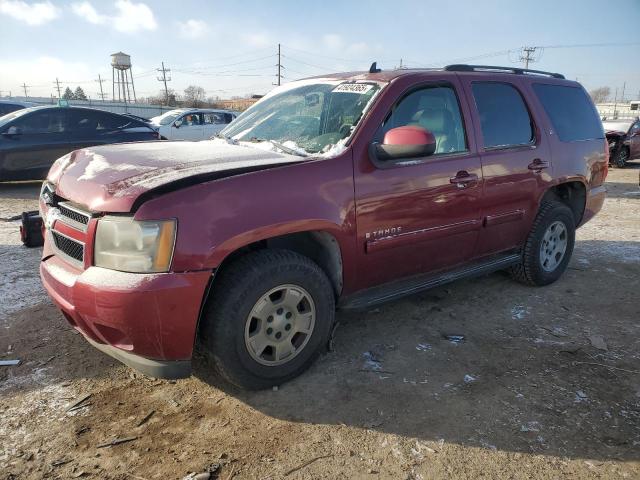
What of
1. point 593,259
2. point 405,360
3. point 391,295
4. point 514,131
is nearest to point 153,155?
point 391,295

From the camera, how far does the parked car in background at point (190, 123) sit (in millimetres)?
16172

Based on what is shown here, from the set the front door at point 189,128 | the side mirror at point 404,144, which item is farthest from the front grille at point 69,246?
the front door at point 189,128

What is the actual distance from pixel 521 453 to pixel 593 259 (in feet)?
12.9

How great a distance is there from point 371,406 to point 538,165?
8.62ft

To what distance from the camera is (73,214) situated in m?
2.66

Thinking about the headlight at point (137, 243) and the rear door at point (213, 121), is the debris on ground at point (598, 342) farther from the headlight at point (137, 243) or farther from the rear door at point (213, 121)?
the rear door at point (213, 121)

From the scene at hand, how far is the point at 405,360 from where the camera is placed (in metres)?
3.23

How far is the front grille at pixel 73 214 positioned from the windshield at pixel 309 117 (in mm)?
1261

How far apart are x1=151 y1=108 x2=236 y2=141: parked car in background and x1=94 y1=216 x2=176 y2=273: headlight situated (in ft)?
47.1

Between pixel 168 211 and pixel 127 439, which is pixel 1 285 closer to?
pixel 127 439

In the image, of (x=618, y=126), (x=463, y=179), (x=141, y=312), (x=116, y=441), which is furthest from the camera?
(x=618, y=126)

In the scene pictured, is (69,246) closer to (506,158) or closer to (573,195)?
(506,158)

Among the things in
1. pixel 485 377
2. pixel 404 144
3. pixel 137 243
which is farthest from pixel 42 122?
pixel 485 377

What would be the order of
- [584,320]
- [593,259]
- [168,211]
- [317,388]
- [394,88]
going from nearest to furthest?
[168,211], [317,388], [394,88], [584,320], [593,259]
